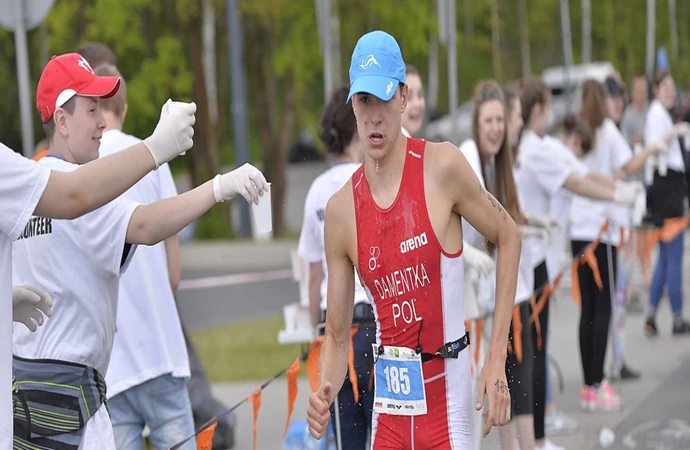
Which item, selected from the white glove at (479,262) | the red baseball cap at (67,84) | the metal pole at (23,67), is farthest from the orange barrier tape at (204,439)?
the metal pole at (23,67)

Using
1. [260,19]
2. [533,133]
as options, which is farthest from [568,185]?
[260,19]

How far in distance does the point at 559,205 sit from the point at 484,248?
238 cm

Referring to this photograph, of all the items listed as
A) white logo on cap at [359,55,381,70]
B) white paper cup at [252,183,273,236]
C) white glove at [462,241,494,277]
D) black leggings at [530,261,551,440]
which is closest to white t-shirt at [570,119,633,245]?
black leggings at [530,261,551,440]

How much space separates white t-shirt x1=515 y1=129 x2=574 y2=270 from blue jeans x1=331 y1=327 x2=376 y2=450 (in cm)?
227

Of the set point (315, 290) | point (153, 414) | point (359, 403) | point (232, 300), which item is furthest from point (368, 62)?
point (232, 300)

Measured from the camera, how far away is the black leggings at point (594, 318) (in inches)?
338

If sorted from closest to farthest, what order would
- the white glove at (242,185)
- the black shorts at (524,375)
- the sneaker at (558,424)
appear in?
1. the white glove at (242,185)
2. the black shorts at (524,375)
3. the sneaker at (558,424)

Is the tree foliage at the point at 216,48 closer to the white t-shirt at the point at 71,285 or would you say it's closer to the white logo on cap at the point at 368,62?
the white t-shirt at the point at 71,285

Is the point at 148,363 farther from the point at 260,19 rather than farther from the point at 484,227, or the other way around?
the point at 260,19

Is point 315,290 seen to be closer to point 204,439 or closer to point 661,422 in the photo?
point 204,439

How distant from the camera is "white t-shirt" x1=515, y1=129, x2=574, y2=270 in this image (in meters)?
7.51

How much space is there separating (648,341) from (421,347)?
7304mm

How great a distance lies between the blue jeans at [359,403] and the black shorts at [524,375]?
0.99 m

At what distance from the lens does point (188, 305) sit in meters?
15.1
